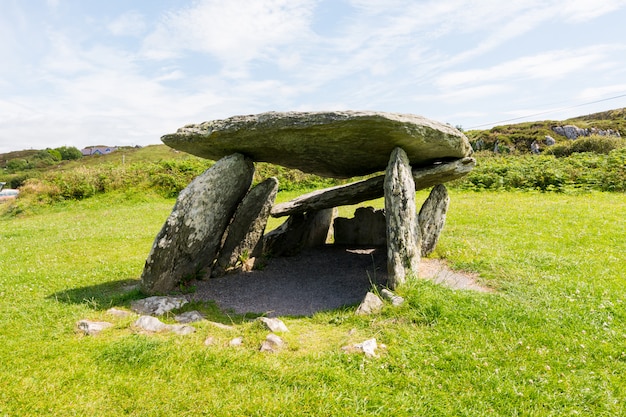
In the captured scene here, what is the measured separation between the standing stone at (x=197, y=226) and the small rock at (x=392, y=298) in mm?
4071

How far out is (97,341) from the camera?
6234 mm

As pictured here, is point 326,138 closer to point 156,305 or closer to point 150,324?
point 156,305

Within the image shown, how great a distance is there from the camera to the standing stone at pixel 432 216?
1027 centimetres

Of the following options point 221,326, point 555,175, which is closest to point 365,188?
point 221,326

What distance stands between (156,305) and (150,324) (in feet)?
3.37

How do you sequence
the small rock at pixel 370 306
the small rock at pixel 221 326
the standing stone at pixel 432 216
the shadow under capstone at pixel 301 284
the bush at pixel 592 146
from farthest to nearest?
the bush at pixel 592 146 < the standing stone at pixel 432 216 < the shadow under capstone at pixel 301 284 < the small rock at pixel 370 306 < the small rock at pixel 221 326

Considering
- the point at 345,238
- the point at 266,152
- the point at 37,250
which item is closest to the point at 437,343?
the point at 266,152

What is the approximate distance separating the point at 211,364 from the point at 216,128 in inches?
195

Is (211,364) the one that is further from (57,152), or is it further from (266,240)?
(57,152)

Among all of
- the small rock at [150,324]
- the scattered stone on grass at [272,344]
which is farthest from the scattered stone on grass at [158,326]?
the scattered stone on grass at [272,344]

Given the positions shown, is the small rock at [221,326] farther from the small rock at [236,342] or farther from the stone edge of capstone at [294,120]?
the stone edge of capstone at [294,120]

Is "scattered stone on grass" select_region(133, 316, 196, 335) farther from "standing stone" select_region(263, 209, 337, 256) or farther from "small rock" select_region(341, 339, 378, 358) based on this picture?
"standing stone" select_region(263, 209, 337, 256)

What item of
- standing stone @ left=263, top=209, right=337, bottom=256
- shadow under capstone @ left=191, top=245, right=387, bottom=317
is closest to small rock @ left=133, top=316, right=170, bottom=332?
shadow under capstone @ left=191, top=245, right=387, bottom=317

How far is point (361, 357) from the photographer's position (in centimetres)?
568
